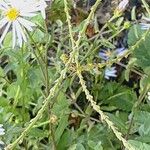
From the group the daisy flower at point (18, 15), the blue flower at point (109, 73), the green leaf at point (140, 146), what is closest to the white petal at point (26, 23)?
the daisy flower at point (18, 15)

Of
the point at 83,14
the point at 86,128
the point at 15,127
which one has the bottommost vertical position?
the point at 86,128

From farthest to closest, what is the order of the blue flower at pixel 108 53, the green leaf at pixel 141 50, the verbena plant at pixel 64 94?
the blue flower at pixel 108 53, the green leaf at pixel 141 50, the verbena plant at pixel 64 94

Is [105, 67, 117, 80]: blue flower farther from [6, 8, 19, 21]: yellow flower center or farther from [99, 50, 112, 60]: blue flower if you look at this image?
[6, 8, 19, 21]: yellow flower center

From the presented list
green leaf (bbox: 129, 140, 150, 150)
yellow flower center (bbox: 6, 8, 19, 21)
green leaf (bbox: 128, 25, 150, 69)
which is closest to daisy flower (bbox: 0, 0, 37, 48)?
yellow flower center (bbox: 6, 8, 19, 21)

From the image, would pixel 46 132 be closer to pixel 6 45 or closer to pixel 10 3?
pixel 6 45

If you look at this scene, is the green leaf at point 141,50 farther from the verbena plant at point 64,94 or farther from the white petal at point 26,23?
the white petal at point 26,23

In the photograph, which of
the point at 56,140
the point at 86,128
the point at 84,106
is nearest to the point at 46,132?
the point at 56,140

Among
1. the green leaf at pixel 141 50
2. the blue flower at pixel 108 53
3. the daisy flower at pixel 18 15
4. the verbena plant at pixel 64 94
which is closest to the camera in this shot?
the daisy flower at pixel 18 15

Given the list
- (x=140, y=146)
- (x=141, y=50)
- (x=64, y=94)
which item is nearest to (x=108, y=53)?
(x=141, y=50)
